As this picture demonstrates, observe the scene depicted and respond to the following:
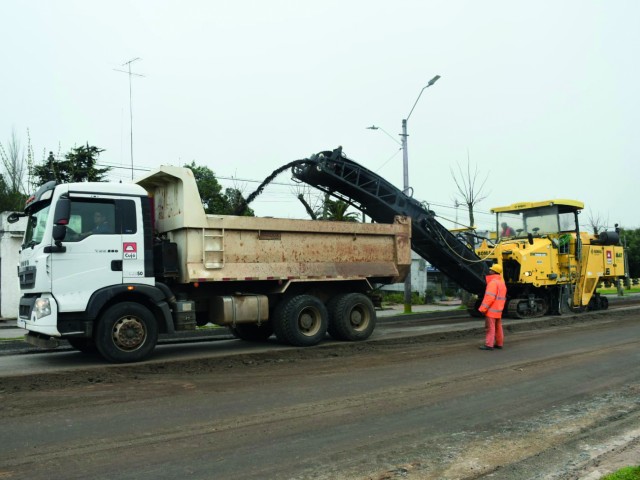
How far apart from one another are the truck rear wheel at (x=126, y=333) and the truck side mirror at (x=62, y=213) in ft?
4.83

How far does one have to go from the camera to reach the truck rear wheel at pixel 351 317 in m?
11.4

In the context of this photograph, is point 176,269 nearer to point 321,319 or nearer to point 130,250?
point 130,250

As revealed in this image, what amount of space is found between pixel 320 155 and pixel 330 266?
2954 millimetres

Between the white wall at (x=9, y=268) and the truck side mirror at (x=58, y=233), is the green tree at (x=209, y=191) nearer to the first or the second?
Answer: the white wall at (x=9, y=268)

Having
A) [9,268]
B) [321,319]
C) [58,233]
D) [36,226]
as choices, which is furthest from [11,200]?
[321,319]

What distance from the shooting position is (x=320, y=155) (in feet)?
42.4

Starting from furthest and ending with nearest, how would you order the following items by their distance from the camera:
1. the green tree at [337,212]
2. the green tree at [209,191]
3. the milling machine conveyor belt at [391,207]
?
the green tree at [209,191] < the green tree at [337,212] < the milling machine conveyor belt at [391,207]

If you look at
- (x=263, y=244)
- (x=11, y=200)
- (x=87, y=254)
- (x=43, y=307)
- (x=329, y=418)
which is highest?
(x=11, y=200)

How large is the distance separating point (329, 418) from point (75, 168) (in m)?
22.6

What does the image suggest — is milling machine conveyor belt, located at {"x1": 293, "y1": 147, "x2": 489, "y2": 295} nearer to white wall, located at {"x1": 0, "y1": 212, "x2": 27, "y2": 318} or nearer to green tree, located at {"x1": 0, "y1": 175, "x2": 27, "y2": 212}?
white wall, located at {"x1": 0, "y1": 212, "x2": 27, "y2": 318}

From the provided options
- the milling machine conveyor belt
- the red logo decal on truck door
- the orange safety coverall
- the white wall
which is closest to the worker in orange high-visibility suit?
the orange safety coverall

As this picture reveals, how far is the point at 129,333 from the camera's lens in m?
8.82

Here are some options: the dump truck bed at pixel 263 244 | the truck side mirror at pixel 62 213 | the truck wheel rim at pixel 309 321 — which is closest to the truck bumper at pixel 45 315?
the truck side mirror at pixel 62 213

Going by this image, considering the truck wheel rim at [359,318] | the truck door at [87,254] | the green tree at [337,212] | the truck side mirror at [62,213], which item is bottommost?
the truck wheel rim at [359,318]
